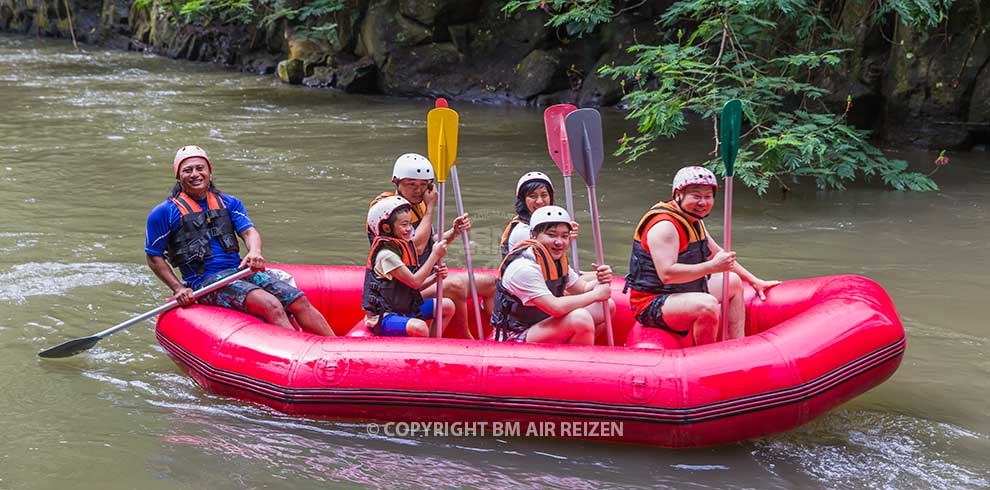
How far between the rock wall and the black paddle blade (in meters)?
7.38

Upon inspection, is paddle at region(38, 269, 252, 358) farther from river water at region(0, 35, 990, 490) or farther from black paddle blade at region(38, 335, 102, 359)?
river water at region(0, 35, 990, 490)

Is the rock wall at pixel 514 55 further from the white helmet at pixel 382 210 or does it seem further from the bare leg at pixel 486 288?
the white helmet at pixel 382 210

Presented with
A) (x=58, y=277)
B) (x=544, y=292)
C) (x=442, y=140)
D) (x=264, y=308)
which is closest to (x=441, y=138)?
(x=442, y=140)

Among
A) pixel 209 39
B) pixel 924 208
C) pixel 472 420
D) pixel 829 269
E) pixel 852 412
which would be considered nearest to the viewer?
pixel 472 420

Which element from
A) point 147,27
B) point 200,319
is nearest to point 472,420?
point 200,319

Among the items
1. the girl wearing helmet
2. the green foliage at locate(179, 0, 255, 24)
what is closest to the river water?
the girl wearing helmet

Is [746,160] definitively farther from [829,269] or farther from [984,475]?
[984,475]

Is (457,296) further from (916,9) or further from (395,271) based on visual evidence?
(916,9)

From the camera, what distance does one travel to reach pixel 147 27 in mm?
23734

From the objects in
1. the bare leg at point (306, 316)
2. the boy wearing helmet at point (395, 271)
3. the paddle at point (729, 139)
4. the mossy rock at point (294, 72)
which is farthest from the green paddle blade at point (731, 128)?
the mossy rock at point (294, 72)

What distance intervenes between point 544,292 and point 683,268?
2.05ft

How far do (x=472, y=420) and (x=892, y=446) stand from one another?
5.93 ft

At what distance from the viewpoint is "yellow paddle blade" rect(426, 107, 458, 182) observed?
16.4 feet

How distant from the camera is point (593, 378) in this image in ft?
13.4
